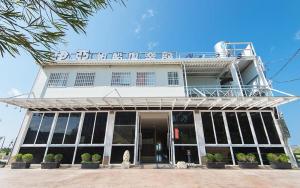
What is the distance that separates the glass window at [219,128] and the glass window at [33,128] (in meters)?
10.5

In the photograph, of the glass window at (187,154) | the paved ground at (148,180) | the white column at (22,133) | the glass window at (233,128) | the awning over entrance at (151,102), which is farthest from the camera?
the glass window at (233,128)

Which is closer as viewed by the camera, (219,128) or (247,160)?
(247,160)

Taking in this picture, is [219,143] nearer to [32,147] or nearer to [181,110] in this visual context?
[181,110]

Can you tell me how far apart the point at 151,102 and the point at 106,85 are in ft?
10.4

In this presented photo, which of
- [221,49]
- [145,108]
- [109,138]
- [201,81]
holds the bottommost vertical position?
[109,138]

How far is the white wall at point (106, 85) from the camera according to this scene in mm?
10336

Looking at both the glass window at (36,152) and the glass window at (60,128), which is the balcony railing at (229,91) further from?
the glass window at (36,152)

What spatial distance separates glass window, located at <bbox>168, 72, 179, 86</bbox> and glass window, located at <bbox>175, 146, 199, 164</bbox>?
3.87 metres

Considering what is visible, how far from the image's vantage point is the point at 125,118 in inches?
400

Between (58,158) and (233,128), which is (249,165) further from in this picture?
(58,158)

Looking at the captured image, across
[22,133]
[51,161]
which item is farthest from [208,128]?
[22,133]

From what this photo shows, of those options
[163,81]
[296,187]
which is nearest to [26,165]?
[163,81]

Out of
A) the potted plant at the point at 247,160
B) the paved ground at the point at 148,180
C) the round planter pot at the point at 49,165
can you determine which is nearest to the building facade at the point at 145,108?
the potted plant at the point at 247,160

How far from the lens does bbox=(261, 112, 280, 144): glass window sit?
9555 mm
